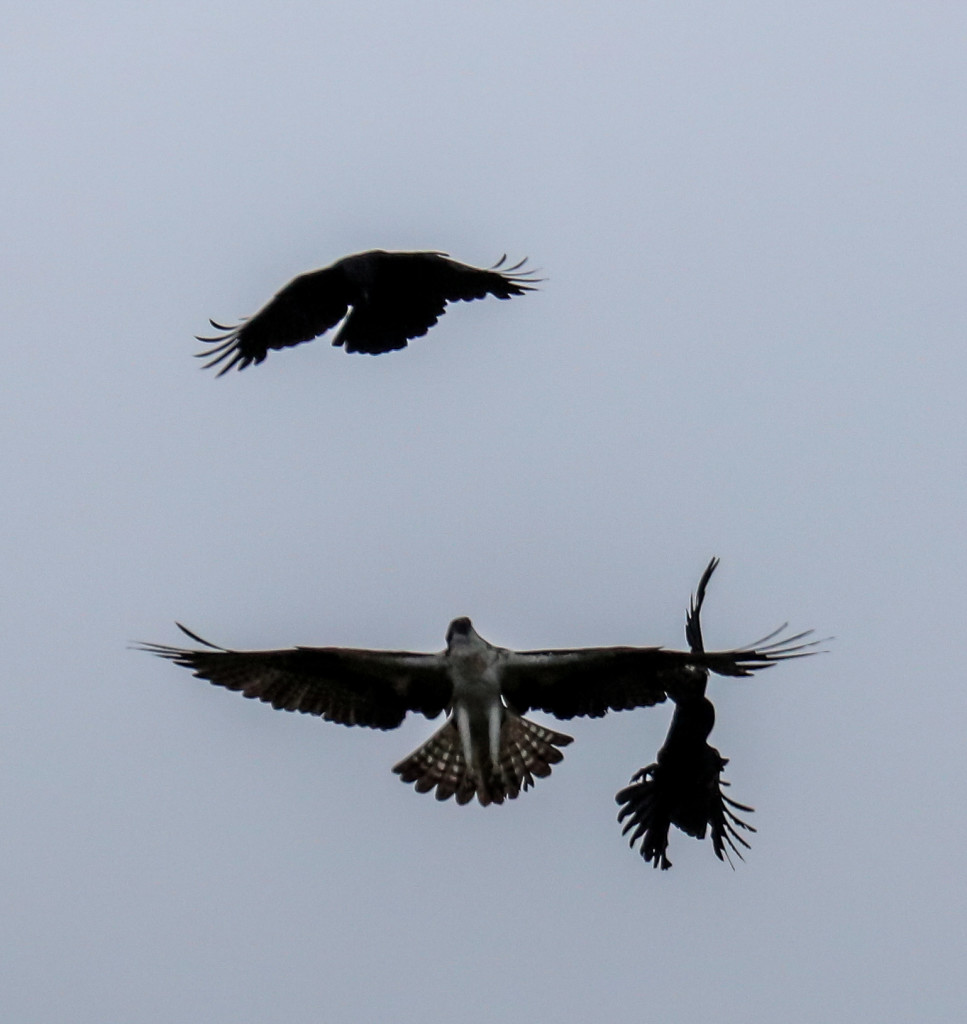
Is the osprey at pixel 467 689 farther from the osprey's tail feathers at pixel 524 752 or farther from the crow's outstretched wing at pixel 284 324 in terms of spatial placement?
the crow's outstretched wing at pixel 284 324

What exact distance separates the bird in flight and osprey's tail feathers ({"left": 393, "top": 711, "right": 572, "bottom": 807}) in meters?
0.63

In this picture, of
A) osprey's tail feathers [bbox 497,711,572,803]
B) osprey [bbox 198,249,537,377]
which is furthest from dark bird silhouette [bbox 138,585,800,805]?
osprey [bbox 198,249,537,377]

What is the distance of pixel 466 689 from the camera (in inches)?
455

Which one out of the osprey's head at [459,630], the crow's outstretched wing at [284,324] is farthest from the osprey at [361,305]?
the osprey's head at [459,630]

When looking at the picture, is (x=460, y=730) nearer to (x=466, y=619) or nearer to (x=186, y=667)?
(x=466, y=619)

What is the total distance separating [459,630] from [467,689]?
39 centimetres

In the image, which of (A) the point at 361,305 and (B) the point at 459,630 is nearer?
(B) the point at 459,630

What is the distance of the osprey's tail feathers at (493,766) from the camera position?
1118 centimetres

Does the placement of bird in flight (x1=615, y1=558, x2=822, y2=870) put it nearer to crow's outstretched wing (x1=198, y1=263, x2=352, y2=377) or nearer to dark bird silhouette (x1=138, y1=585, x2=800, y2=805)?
dark bird silhouette (x1=138, y1=585, x2=800, y2=805)

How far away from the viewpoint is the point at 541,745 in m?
11.3

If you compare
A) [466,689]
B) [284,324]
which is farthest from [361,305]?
[466,689]

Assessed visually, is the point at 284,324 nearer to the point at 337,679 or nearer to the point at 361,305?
the point at 361,305

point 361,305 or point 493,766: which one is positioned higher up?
point 361,305

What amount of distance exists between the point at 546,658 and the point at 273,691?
68.6 inches
